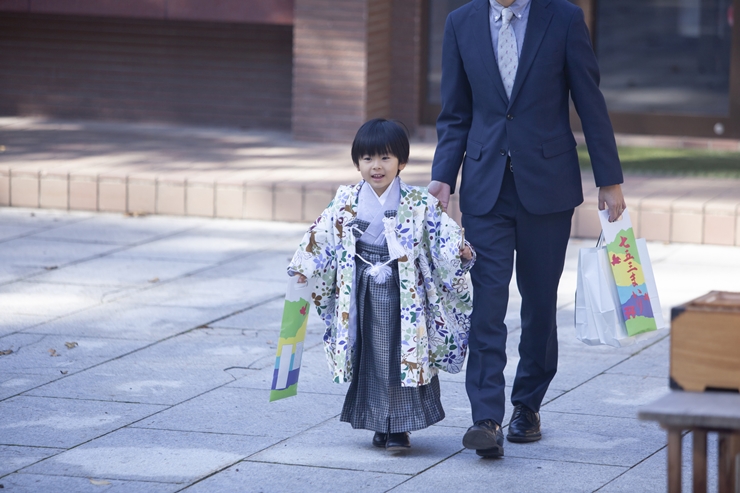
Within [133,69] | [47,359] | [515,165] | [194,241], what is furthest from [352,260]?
[133,69]

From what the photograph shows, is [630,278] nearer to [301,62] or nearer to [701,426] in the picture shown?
[701,426]

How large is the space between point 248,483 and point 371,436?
659 mm

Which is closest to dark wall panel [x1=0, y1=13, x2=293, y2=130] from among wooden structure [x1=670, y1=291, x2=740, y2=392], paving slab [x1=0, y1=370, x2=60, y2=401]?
paving slab [x1=0, y1=370, x2=60, y2=401]

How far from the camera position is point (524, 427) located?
173 inches

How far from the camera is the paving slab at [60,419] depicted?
14.5ft

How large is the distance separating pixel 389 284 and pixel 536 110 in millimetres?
795

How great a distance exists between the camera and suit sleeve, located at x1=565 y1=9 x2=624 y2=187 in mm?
4195

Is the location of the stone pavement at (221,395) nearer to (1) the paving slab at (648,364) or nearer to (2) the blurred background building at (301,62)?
(1) the paving slab at (648,364)

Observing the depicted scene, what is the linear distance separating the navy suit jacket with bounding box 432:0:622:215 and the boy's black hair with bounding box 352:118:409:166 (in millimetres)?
298

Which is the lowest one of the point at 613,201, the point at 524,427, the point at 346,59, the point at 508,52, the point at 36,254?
the point at 524,427

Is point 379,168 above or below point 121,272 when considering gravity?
above

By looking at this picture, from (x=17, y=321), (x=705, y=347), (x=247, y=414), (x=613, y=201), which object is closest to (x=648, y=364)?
(x=613, y=201)

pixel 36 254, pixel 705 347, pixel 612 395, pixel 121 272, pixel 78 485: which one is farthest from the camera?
pixel 36 254

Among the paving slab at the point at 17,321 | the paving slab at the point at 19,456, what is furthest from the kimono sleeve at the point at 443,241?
the paving slab at the point at 17,321
